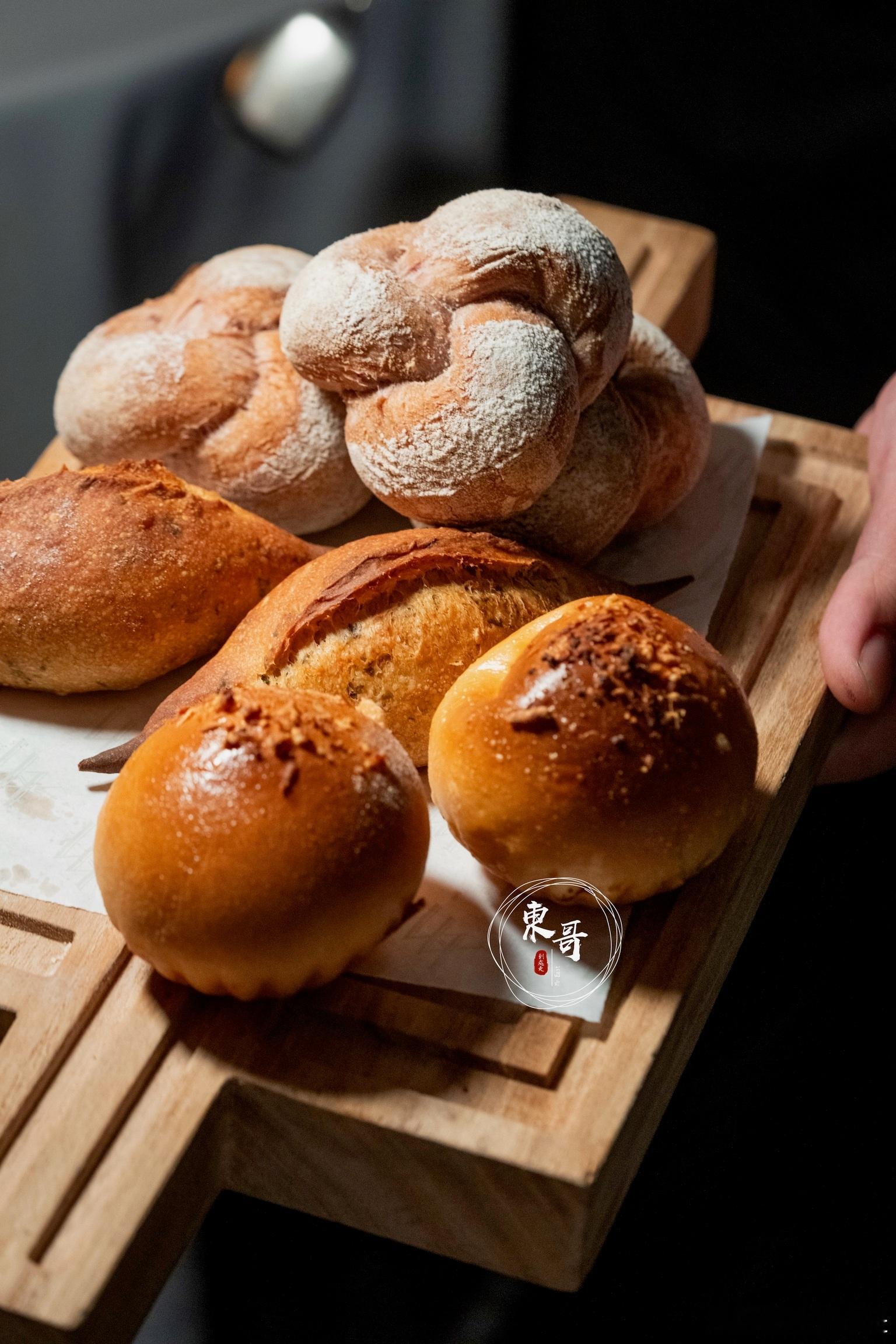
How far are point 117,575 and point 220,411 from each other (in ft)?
0.80

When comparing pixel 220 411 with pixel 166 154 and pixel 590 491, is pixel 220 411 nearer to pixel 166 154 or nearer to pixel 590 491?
pixel 590 491

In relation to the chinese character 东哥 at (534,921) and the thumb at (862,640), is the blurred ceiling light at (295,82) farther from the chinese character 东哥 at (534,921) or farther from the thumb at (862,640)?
the chinese character 东哥 at (534,921)

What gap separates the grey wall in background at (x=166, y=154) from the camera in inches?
81.6

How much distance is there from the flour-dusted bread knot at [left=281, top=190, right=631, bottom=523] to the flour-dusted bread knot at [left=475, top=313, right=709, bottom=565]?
5 cm

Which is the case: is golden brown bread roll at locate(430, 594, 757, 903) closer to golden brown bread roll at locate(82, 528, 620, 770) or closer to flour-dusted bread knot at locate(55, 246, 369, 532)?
golden brown bread roll at locate(82, 528, 620, 770)

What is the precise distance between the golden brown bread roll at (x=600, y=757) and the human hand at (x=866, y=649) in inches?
11.1

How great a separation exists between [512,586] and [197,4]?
61.1 inches

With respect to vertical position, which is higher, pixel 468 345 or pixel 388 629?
pixel 468 345

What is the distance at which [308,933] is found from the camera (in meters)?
0.95

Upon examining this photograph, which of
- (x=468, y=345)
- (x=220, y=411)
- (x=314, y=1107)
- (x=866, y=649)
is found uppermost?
(x=468, y=345)

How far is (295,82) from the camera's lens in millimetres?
2453

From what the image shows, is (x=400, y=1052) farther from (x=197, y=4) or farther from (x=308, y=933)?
(x=197, y=4)

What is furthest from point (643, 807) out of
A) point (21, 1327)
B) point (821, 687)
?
point (21, 1327)

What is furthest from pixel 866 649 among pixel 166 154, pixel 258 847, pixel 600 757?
pixel 166 154
